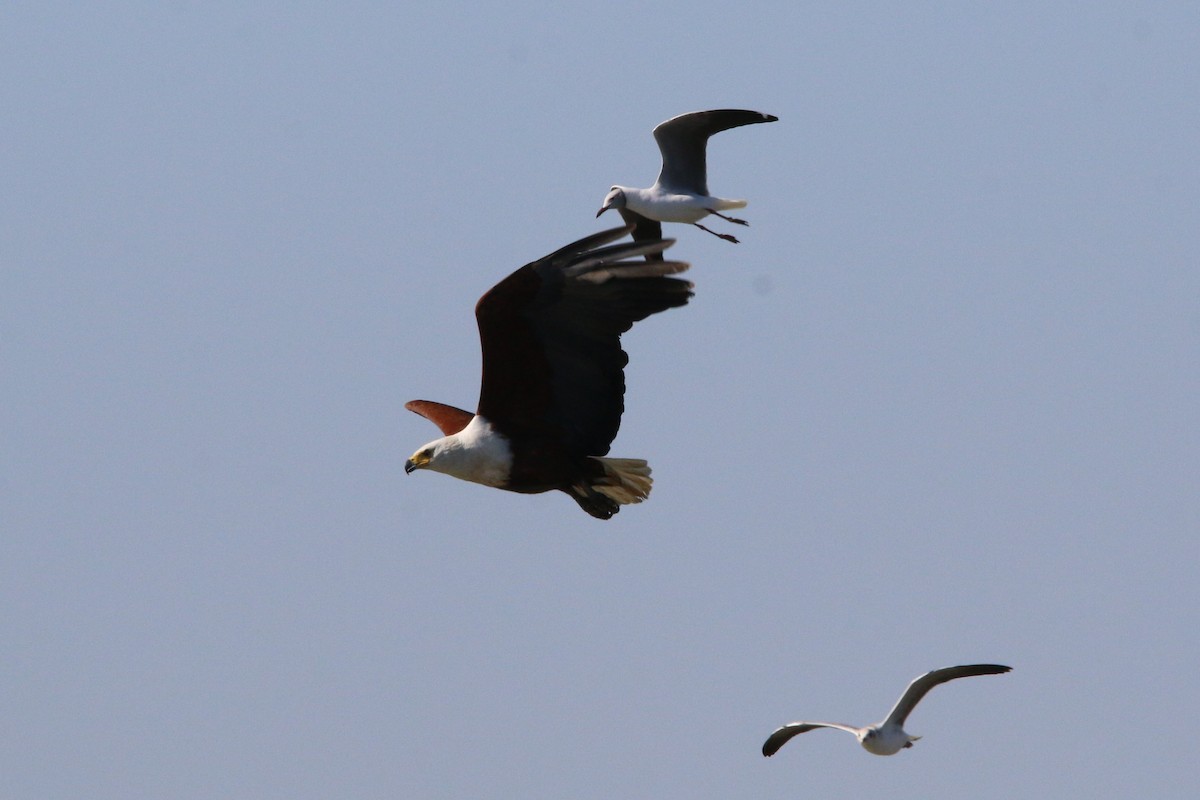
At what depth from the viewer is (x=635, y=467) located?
12.9 meters

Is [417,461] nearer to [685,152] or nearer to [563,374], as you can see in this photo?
[563,374]

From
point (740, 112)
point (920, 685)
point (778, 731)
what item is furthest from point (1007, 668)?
point (740, 112)

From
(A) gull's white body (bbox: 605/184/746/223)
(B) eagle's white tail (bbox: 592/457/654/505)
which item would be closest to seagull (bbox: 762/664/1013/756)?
(B) eagle's white tail (bbox: 592/457/654/505)

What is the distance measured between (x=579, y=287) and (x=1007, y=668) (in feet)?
15.5

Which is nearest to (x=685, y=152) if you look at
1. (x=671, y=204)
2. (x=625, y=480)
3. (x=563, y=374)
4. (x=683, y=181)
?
(x=683, y=181)

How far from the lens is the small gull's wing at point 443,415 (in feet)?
47.2

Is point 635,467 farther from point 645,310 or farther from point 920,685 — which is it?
point 920,685

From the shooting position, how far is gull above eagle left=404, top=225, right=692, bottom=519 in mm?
11461

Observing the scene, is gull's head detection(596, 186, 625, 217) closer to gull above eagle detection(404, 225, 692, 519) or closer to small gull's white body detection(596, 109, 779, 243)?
small gull's white body detection(596, 109, 779, 243)

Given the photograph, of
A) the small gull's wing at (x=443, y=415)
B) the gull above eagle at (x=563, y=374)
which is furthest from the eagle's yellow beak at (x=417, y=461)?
the small gull's wing at (x=443, y=415)

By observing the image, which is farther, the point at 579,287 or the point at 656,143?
the point at 656,143

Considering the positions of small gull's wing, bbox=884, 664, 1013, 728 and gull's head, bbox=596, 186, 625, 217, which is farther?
gull's head, bbox=596, 186, 625, 217

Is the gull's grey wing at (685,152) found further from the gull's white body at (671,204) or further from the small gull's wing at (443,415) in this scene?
the small gull's wing at (443,415)

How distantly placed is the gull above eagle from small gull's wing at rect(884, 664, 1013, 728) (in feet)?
9.79
